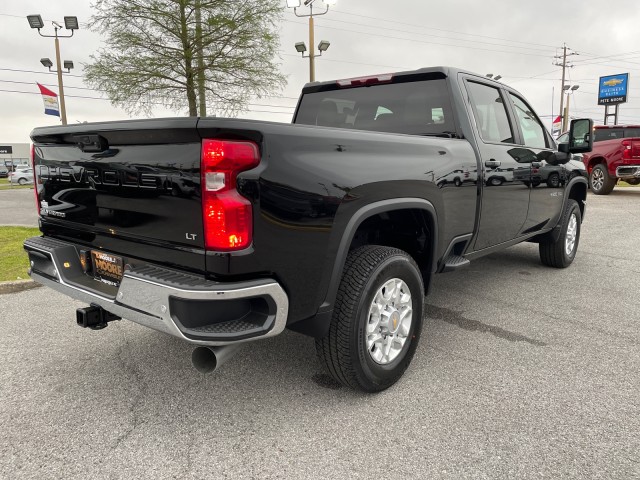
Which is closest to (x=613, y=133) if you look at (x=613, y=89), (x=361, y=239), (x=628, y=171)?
(x=628, y=171)

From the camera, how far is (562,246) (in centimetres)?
532

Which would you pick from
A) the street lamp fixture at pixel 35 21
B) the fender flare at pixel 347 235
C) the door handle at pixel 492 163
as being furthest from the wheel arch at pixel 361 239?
the street lamp fixture at pixel 35 21

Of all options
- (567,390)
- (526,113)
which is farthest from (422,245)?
(526,113)

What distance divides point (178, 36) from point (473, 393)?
1702 cm

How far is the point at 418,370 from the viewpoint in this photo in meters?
2.96

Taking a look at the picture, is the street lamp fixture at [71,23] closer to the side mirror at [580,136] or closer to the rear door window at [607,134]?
the rear door window at [607,134]

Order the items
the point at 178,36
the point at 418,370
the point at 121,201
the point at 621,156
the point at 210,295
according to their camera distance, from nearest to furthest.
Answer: the point at 210,295 < the point at 121,201 < the point at 418,370 < the point at 621,156 < the point at 178,36

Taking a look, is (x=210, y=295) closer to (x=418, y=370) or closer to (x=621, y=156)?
(x=418, y=370)

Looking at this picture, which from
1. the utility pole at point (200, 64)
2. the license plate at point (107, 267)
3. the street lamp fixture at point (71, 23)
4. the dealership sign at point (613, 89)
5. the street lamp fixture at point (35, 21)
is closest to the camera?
the license plate at point (107, 267)

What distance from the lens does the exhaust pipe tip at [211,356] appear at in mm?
2088

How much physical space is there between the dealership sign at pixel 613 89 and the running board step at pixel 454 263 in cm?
5077

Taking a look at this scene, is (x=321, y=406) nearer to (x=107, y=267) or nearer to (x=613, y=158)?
(x=107, y=267)

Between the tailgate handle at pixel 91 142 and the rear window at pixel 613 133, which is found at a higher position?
the rear window at pixel 613 133

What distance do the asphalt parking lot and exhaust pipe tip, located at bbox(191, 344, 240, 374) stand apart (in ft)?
1.33
